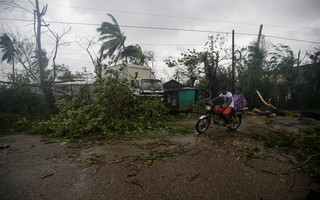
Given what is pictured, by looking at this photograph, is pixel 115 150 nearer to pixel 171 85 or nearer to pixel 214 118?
pixel 214 118

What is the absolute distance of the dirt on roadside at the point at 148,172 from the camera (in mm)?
1880

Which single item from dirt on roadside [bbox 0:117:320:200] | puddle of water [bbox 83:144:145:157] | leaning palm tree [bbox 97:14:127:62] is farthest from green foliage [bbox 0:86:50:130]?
leaning palm tree [bbox 97:14:127:62]

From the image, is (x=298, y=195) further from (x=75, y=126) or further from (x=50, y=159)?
(x=75, y=126)

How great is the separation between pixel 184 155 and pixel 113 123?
109 inches

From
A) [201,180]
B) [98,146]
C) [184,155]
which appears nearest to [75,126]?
[98,146]

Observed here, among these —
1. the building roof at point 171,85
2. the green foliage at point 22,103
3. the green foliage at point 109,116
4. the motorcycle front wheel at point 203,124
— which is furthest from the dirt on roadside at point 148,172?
the building roof at point 171,85

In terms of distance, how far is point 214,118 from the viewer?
508 centimetres

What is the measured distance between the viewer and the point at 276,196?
5.85 feet

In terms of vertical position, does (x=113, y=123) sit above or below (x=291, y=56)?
below

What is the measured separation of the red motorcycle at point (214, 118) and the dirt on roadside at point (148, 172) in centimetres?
108

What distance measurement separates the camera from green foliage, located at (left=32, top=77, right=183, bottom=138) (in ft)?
14.8

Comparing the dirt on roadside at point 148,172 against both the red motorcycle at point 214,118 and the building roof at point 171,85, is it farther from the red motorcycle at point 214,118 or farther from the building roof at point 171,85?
the building roof at point 171,85

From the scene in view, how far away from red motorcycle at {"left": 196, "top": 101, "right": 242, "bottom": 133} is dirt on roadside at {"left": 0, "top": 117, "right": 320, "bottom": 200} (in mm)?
1084

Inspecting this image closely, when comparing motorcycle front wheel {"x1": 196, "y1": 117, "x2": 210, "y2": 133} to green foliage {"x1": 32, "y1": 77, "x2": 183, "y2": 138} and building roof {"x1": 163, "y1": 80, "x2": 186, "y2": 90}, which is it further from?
building roof {"x1": 163, "y1": 80, "x2": 186, "y2": 90}
